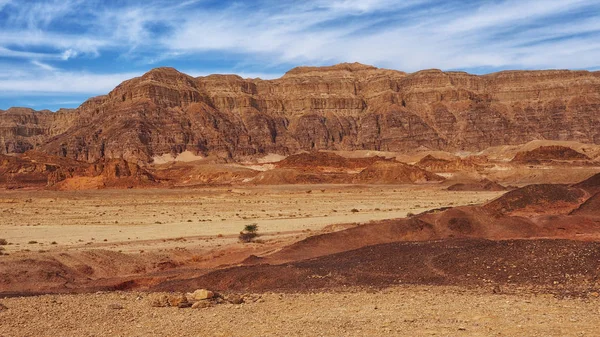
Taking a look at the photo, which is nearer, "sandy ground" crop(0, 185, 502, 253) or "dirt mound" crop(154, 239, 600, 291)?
"dirt mound" crop(154, 239, 600, 291)

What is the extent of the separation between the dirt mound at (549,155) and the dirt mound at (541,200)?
3705 inches

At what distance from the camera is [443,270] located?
15023 mm

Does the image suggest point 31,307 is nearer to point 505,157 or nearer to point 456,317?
point 456,317

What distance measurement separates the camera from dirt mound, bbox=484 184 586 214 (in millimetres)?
31266

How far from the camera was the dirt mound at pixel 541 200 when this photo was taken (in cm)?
3127

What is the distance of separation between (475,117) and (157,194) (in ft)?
439

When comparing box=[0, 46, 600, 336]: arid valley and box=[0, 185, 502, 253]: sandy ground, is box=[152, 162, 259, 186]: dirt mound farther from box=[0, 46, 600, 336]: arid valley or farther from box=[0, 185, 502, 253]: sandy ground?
box=[0, 185, 502, 253]: sandy ground

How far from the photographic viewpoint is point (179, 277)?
1778 cm

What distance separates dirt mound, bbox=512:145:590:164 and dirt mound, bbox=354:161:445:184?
99.1 ft

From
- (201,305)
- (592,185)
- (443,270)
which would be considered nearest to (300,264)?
(443,270)

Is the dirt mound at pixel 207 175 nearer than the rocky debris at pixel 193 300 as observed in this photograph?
No

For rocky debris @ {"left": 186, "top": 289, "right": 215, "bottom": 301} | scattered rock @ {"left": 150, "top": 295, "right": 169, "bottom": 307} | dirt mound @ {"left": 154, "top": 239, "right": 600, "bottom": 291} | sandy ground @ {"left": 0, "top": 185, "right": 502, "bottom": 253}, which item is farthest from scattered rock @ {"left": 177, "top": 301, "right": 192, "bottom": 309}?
sandy ground @ {"left": 0, "top": 185, "right": 502, "bottom": 253}

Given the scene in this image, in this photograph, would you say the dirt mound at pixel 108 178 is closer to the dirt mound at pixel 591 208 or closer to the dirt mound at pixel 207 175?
the dirt mound at pixel 207 175

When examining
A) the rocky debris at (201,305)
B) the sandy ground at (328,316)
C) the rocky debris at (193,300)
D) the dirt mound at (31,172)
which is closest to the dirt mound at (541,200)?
the sandy ground at (328,316)
